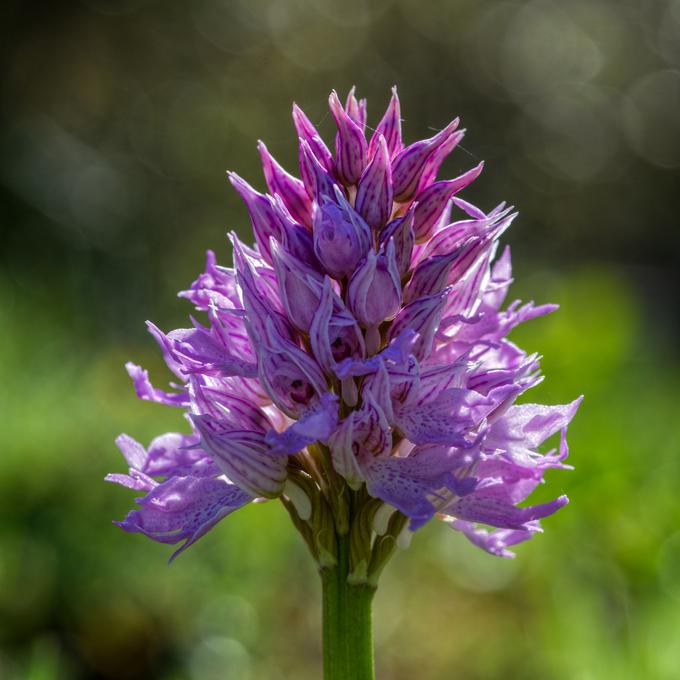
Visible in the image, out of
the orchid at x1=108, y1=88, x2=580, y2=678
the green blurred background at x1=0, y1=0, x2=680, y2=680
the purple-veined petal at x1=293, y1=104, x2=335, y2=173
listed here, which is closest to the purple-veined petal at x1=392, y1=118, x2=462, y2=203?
the orchid at x1=108, y1=88, x2=580, y2=678

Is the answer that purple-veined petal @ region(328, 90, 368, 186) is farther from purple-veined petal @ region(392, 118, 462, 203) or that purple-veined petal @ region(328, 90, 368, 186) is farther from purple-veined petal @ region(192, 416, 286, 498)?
purple-veined petal @ region(192, 416, 286, 498)

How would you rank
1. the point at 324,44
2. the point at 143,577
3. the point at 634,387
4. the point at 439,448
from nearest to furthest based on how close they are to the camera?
the point at 439,448 → the point at 143,577 → the point at 634,387 → the point at 324,44

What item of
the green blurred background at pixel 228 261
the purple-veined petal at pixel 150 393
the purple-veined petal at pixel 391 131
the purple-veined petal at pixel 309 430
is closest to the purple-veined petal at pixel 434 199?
the purple-veined petal at pixel 391 131

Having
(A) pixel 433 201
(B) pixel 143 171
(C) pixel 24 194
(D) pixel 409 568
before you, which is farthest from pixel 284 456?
(B) pixel 143 171

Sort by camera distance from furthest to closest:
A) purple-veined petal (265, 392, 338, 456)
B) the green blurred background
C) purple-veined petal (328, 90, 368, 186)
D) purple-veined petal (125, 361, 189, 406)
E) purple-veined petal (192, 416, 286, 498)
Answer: the green blurred background → purple-veined petal (125, 361, 189, 406) → purple-veined petal (328, 90, 368, 186) → purple-veined petal (192, 416, 286, 498) → purple-veined petal (265, 392, 338, 456)

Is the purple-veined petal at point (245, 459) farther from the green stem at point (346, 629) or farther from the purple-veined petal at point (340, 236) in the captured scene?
the purple-veined petal at point (340, 236)

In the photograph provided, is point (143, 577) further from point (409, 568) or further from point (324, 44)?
point (324, 44)

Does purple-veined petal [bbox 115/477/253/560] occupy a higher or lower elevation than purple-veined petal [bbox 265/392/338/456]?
lower

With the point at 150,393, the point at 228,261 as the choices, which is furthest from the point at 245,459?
the point at 228,261
